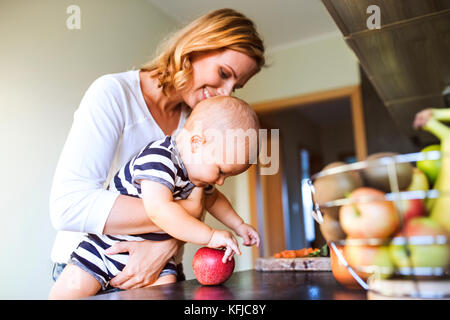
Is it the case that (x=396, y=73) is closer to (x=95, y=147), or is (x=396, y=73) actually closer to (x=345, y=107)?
(x=95, y=147)

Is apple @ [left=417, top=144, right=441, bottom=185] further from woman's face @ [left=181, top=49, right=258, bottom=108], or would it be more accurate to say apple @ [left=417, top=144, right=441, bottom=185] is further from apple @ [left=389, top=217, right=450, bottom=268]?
woman's face @ [left=181, top=49, right=258, bottom=108]

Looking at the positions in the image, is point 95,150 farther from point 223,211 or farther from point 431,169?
point 431,169

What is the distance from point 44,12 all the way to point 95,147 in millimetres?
1420

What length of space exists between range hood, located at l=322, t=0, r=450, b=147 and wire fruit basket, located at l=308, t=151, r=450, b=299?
0.63 metres

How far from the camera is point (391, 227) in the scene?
0.39m

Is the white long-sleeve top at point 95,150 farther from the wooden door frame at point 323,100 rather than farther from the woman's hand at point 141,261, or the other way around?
the wooden door frame at point 323,100

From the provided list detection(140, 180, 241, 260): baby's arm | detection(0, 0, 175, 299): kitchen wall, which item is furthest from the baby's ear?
detection(0, 0, 175, 299): kitchen wall

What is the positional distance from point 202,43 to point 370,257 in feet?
2.58

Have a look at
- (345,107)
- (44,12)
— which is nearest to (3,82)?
(44,12)

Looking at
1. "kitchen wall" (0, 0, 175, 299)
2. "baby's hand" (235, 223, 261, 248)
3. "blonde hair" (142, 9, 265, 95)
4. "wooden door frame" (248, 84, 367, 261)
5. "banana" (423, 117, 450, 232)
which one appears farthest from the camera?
"wooden door frame" (248, 84, 367, 261)

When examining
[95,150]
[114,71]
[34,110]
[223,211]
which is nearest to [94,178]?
[95,150]

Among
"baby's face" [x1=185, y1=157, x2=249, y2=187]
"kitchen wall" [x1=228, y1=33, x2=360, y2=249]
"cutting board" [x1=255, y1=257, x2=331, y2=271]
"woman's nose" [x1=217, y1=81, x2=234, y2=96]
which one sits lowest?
"cutting board" [x1=255, y1=257, x2=331, y2=271]

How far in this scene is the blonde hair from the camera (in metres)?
1.05

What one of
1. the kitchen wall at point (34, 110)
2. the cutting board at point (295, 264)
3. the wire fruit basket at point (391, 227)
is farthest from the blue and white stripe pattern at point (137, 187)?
the kitchen wall at point (34, 110)
